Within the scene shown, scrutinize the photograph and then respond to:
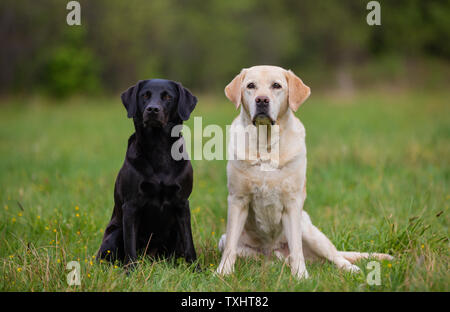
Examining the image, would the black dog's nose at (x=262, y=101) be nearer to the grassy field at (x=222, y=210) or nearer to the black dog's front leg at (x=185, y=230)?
the black dog's front leg at (x=185, y=230)

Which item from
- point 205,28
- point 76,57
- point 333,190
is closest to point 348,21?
point 205,28

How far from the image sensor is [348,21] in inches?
1095

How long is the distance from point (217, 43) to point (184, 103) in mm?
25603

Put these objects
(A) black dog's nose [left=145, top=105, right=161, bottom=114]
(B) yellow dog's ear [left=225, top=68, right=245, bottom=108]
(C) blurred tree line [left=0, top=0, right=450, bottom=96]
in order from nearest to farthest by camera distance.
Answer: (A) black dog's nose [left=145, top=105, right=161, bottom=114], (B) yellow dog's ear [left=225, top=68, right=245, bottom=108], (C) blurred tree line [left=0, top=0, right=450, bottom=96]

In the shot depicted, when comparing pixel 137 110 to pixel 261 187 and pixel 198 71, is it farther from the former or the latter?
pixel 198 71

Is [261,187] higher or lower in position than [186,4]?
lower

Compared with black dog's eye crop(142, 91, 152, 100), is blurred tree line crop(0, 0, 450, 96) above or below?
above

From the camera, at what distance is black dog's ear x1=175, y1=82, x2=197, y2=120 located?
360cm

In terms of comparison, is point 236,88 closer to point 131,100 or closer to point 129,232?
point 131,100

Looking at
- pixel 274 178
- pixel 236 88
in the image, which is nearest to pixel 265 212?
pixel 274 178

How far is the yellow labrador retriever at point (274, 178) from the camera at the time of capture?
3.53 metres

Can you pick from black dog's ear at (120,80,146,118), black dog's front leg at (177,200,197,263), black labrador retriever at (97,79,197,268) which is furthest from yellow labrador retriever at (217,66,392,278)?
black dog's ear at (120,80,146,118)

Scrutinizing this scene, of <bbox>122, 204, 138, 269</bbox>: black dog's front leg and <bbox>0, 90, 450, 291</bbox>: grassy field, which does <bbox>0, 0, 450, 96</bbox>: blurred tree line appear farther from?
<bbox>122, 204, 138, 269</bbox>: black dog's front leg

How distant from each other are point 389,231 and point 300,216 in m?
0.81
